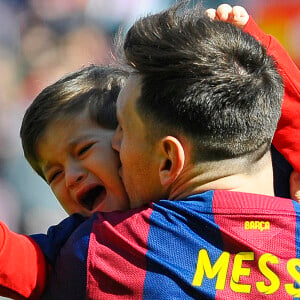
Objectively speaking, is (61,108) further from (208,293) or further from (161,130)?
(208,293)

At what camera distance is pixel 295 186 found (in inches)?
71.6

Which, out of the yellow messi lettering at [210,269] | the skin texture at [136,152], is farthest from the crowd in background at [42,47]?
the yellow messi lettering at [210,269]

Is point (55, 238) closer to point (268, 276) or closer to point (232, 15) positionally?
point (268, 276)

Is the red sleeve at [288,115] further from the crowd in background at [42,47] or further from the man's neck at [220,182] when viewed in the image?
the crowd in background at [42,47]

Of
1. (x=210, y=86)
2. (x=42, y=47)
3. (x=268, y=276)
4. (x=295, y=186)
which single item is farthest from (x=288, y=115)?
(x=42, y=47)

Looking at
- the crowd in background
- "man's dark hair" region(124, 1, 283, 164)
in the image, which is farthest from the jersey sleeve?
the crowd in background

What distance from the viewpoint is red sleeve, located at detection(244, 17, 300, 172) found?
5.94ft

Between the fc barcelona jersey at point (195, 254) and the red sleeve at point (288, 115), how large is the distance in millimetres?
285

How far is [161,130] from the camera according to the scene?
1559 millimetres

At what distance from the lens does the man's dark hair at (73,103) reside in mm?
1968

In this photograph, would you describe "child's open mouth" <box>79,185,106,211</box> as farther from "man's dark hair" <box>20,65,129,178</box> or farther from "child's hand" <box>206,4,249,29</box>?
"child's hand" <box>206,4,249,29</box>

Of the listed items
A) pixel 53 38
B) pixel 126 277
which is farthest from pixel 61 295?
pixel 53 38

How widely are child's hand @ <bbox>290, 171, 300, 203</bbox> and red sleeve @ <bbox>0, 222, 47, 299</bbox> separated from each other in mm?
607

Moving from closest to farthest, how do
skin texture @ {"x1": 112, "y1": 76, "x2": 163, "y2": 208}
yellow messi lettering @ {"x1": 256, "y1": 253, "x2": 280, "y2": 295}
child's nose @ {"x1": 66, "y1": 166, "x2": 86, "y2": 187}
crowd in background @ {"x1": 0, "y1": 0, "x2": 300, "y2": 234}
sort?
yellow messi lettering @ {"x1": 256, "y1": 253, "x2": 280, "y2": 295}
skin texture @ {"x1": 112, "y1": 76, "x2": 163, "y2": 208}
child's nose @ {"x1": 66, "y1": 166, "x2": 86, "y2": 187}
crowd in background @ {"x1": 0, "y1": 0, "x2": 300, "y2": 234}
